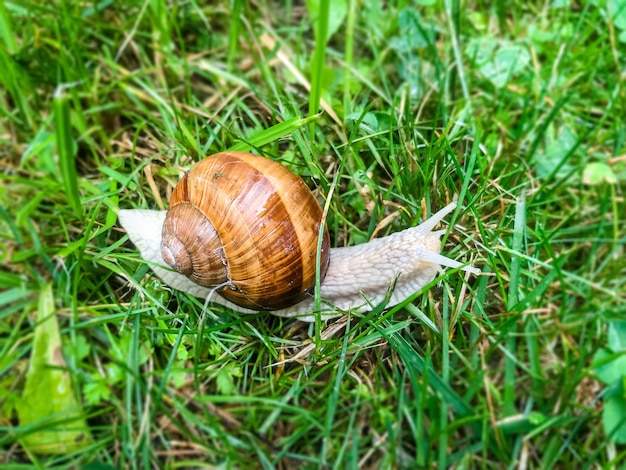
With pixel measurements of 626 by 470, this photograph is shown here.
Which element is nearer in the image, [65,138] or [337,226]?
[65,138]

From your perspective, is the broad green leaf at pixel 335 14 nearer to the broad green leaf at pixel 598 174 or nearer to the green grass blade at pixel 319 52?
the green grass blade at pixel 319 52

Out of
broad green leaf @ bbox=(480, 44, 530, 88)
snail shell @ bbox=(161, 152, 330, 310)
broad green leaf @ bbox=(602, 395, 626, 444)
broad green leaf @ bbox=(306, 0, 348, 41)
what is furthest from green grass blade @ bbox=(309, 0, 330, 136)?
broad green leaf @ bbox=(602, 395, 626, 444)

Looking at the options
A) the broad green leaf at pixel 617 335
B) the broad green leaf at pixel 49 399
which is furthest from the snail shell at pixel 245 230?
the broad green leaf at pixel 617 335

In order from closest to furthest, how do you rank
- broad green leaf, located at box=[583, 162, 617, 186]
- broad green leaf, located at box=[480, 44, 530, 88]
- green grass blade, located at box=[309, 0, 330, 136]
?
green grass blade, located at box=[309, 0, 330, 136], broad green leaf, located at box=[583, 162, 617, 186], broad green leaf, located at box=[480, 44, 530, 88]

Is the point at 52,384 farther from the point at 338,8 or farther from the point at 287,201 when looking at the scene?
the point at 338,8

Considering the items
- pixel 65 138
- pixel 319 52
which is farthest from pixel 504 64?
pixel 65 138

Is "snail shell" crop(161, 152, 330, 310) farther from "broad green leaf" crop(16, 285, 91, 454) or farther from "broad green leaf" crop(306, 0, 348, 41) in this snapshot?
"broad green leaf" crop(306, 0, 348, 41)

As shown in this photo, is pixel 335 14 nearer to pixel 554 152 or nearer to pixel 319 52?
pixel 319 52
